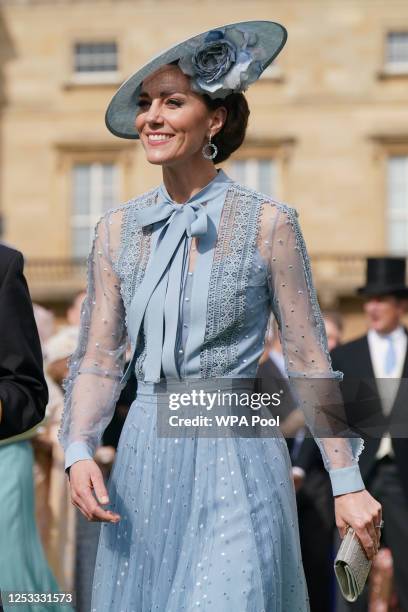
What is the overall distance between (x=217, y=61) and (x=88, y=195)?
29.0m

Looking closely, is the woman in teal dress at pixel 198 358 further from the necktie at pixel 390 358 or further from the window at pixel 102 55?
the window at pixel 102 55

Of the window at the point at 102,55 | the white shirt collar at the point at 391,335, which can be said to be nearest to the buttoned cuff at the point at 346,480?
the white shirt collar at the point at 391,335

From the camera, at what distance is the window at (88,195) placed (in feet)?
108

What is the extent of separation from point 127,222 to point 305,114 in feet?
93.1

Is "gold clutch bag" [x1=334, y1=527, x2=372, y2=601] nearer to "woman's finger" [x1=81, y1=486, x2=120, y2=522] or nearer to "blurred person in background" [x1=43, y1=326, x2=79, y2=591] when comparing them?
"woman's finger" [x1=81, y1=486, x2=120, y2=522]

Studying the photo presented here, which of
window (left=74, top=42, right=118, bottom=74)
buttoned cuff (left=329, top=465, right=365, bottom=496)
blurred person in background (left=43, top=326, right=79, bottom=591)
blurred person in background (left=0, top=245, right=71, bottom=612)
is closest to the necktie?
blurred person in background (left=43, top=326, right=79, bottom=591)

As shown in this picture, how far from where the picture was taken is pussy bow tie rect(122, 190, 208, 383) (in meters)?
3.94

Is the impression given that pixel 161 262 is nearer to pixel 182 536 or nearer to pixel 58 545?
pixel 182 536

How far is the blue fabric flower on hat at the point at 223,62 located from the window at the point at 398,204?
28.1 metres

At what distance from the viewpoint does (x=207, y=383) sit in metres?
3.94

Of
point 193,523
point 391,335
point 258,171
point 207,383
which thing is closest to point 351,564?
point 193,523

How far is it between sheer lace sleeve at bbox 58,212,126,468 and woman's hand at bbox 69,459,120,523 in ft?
0.59

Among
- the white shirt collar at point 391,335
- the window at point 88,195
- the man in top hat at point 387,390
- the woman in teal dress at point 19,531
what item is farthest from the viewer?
the window at point 88,195

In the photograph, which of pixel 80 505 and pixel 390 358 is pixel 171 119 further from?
pixel 390 358
